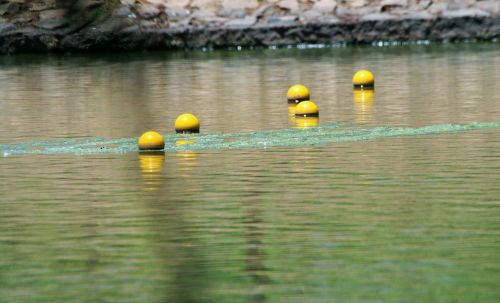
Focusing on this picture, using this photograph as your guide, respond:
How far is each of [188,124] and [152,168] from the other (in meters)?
2.69

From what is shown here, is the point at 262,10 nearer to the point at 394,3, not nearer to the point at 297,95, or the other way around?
the point at 394,3

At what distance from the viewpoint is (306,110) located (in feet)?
52.4

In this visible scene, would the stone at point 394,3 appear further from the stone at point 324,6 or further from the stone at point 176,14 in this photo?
the stone at point 176,14

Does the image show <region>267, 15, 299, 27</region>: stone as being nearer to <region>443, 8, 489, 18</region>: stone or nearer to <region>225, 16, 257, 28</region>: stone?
<region>225, 16, 257, 28</region>: stone

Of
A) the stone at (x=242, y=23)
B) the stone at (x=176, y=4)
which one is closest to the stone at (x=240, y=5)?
the stone at (x=242, y=23)

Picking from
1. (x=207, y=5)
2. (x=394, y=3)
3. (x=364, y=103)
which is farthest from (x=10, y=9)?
(x=364, y=103)

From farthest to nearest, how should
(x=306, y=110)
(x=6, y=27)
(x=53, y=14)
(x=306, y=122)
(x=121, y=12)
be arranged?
1. (x=121, y=12)
2. (x=53, y=14)
3. (x=6, y=27)
4. (x=306, y=110)
5. (x=306, y=122)

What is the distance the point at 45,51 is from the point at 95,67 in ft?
16.4

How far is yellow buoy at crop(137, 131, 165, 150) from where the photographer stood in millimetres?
13188

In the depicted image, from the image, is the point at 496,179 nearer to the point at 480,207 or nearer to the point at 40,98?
the point at 480,207

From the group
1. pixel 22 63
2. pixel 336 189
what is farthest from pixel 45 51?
pixel 336 189

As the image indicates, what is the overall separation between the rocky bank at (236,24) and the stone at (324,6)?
0.02 meters

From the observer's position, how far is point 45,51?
104 feet

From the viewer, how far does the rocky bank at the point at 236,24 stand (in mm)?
31672
